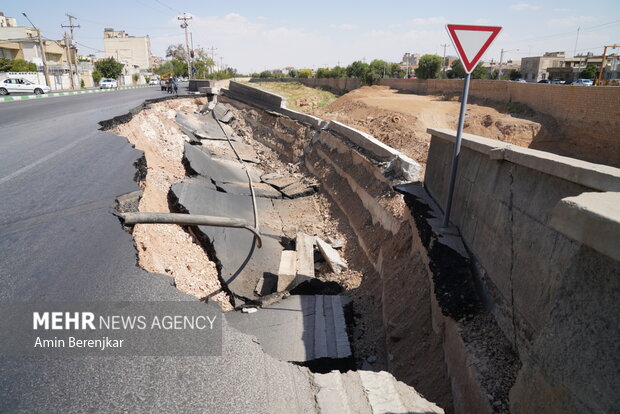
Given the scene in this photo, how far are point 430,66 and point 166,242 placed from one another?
34.1 m

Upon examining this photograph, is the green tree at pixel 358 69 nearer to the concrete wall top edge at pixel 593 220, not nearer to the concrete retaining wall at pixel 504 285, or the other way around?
the concrete retaining wall at pixel 504 285

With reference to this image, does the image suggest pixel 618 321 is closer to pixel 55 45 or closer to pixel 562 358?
pixel 562 358

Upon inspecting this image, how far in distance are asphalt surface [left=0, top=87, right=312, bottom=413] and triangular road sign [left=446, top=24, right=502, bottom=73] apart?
3.96 m

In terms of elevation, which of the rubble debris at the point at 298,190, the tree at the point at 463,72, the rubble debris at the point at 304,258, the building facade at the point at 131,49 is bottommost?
the rubble debris at the point at 304,258

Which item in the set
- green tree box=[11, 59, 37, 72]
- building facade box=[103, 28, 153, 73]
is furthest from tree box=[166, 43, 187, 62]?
green tree box=[11, 59, 37, 72]

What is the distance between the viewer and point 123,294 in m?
3.35

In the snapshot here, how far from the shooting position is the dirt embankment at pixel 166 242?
499 centimetres

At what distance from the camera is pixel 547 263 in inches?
117

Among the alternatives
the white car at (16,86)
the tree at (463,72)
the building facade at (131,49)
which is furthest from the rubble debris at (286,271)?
the building facade at (131,49)

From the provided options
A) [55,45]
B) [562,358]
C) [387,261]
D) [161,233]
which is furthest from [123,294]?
[55,45]

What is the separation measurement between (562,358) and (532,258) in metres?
1.30

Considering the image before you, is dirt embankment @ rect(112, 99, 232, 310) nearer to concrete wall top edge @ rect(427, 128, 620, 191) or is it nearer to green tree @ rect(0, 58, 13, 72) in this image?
concrete wall top edge @ rect(427, 128, 620, 191)

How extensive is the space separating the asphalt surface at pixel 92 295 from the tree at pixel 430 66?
109ft

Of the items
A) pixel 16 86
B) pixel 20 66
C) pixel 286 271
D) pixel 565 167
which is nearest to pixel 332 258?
pixel 286 271
